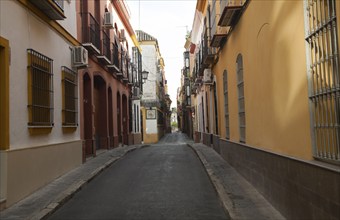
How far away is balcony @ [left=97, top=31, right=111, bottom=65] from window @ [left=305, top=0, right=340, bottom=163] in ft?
40.0

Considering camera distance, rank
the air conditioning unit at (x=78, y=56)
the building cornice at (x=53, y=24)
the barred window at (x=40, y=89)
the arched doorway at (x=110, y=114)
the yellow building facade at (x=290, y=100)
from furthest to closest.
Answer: the arched doorway at (x=110, y=114) < the air conditioning unit at (x=78, y=56) < the building cornice at (x=53, y=24) < the barred window at (x=40, y=89) < the yellow building facade at (x=290, y=100)

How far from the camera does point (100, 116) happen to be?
19078 millimetres

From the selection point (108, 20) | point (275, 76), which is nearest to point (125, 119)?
point (108, 20)

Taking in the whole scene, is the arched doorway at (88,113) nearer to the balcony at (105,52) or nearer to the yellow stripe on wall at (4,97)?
the balcony at (105,52)

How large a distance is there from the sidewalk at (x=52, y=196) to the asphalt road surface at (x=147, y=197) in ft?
0.49

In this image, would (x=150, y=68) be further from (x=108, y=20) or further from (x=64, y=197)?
(x=64, y=197)

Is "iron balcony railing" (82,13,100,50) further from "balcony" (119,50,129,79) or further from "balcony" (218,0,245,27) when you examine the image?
"balcony" (119,50,129,79)

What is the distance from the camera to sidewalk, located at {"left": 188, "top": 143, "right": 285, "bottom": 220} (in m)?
6.54

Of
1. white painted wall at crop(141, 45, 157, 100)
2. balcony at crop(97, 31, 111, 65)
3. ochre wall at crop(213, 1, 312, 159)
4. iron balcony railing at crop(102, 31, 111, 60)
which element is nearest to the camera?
ochre wall at crop(213, 1, 312, 159)

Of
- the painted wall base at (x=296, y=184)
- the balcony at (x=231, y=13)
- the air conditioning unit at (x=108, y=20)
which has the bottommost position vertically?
the painted wall base at (x=296, y=184)

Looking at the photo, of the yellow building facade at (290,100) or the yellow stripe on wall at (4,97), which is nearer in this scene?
the yellow building facade at (290,100)

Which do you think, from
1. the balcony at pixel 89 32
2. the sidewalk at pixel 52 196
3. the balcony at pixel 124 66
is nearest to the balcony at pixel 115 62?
the balcony at pixel 124 66

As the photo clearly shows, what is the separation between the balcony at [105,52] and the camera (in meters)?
16.6

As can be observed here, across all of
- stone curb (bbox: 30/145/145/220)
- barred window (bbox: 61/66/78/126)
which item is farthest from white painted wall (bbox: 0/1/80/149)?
stone curb (bbox: 30/145/145/220)
